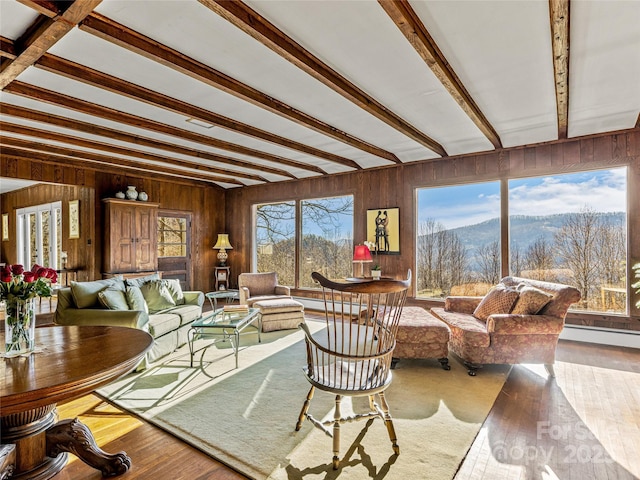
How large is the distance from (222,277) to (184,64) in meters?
5.62

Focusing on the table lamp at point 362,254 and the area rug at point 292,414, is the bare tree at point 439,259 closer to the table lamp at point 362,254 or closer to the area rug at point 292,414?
the table lamp at point 362,254

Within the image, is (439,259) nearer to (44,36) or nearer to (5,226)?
(44,36)

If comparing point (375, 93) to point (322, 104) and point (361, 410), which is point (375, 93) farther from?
point (361, 410)

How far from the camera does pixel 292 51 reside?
2307 millimetres

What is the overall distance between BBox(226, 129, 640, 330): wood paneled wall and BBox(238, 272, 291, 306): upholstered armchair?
1.67 m

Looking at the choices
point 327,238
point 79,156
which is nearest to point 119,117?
point 79,156

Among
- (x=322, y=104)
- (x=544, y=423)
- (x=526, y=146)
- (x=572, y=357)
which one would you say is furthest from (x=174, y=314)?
(x=526, y=146)

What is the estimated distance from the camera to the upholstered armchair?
543cm

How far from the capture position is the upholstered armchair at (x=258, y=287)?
543 cm

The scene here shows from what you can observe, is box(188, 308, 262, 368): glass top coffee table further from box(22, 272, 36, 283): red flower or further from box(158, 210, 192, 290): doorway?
box(158, 210, 192, 290): doorway

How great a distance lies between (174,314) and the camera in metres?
4.04

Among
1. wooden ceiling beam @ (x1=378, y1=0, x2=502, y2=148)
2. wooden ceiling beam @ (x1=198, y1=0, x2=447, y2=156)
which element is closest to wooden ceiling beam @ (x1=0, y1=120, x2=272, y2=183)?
wooden ceiling beam @ (x1=198, y1=0, x2=447, y2=156)

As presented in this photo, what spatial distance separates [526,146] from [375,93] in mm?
2767

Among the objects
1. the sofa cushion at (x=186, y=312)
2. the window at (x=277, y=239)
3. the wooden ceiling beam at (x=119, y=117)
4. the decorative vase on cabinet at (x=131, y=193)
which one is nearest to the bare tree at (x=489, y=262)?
the wooden ceiling beam at (x=119, y=117)
